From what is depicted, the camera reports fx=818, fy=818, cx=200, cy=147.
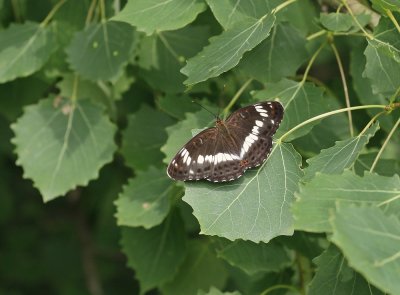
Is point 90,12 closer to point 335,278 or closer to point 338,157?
point 338,157

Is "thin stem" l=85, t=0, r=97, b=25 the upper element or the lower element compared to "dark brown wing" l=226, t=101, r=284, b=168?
lower

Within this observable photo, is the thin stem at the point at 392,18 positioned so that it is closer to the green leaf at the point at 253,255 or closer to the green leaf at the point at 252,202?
the green leaf at the point at 252,202

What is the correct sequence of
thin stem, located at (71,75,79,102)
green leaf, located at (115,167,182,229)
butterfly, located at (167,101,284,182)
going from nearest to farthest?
1. butterfly, located at (167,101,284,182)
2. green leaf, located at (115,167,182,229)
3. thin stem, located at (71,75,79,102)

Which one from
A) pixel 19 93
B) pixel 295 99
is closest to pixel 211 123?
pixel 295 99

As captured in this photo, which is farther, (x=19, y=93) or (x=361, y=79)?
(x=19, y=93)

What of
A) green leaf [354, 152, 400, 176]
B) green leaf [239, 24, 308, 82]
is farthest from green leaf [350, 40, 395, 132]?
green leaf [354, 152, 400, 176]

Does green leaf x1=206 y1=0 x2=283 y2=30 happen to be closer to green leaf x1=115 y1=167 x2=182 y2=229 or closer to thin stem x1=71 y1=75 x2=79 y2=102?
green leaf x1=115 y1=167 x2=182 y2=229

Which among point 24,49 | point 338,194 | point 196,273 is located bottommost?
point 196,273

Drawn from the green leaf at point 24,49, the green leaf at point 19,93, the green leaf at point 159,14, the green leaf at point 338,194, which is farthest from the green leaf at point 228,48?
the green leaf at point 19,93
